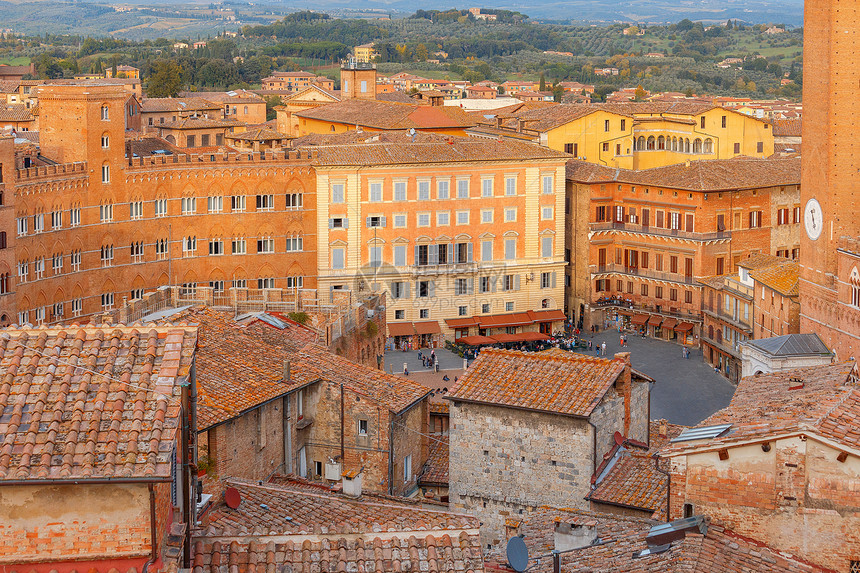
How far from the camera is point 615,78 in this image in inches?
7180

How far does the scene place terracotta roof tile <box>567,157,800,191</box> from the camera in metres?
66.5

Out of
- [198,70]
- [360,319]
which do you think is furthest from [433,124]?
[198,70]

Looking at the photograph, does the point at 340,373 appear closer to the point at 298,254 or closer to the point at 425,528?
the point at 425,528

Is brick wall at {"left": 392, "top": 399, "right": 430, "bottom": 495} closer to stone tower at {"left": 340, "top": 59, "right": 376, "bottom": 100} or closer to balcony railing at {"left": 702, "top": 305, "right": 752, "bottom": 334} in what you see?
balcony railing at {"left": 702, "top": 305, "right": 752, "bottom": 334}

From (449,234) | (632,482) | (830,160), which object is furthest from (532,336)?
(632,482)

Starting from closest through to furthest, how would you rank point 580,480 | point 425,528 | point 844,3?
1. point 425,528
2. point 580,480
3. point 844,3

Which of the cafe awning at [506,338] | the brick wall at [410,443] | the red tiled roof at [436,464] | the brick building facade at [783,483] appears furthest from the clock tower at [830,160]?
the brick building facade at [783,483]

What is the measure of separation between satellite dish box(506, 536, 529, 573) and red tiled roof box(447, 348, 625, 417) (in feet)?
20.4

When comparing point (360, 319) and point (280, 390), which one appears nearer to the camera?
point (280, 390)

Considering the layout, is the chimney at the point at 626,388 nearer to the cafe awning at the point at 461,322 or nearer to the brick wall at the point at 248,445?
the brick wall at the point at 248,445

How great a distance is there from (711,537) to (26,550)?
295 inches

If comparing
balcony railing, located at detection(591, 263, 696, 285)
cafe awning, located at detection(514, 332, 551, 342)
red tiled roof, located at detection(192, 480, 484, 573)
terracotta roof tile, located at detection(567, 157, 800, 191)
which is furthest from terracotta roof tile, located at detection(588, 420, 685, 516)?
terracotta roof tile, located at detection(567, 157, 800, 191)

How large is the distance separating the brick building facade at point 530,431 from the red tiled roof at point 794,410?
242cm

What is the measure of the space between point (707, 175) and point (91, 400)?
58737 mm
